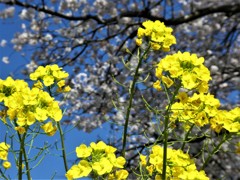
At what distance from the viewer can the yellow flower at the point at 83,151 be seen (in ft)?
6.23

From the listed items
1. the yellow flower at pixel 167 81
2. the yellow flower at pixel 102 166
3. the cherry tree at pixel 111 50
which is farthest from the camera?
the cherry tree at pixel 111 50

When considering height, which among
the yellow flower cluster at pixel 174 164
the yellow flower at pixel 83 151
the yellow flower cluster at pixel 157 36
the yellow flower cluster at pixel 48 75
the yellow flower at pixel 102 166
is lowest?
the yellow flower at pixel 102 166

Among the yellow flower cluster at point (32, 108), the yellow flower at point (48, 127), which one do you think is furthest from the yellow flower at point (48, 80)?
the yellow flower at point (48, 127)

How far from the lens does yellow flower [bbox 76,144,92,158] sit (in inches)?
74.7

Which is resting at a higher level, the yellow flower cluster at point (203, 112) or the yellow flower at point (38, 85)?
the yellow flower at point (38, 85)

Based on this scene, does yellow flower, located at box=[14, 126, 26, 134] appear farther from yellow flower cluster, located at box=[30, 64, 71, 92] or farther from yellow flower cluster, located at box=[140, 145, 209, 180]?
yellow flower cluster, located at box=[140, 145, 209, 180]

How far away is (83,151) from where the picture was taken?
1.91m

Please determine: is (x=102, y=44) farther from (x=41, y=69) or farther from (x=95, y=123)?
(x=41, y=69)

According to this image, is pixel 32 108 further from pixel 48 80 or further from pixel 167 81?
pixel 167 81

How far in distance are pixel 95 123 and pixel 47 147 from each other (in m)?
7.13

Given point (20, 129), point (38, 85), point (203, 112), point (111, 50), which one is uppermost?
point (111, 50)

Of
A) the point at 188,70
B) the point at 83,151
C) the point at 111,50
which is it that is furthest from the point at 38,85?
the point at 111,50

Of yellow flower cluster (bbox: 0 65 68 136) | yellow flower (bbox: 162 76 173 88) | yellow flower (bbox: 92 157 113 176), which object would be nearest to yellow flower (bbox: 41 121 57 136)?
yellow flower cluster (bbox: 0 65 68 136)

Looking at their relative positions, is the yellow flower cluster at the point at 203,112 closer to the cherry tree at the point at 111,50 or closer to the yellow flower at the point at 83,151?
the yellow flower at the point at 83,151
